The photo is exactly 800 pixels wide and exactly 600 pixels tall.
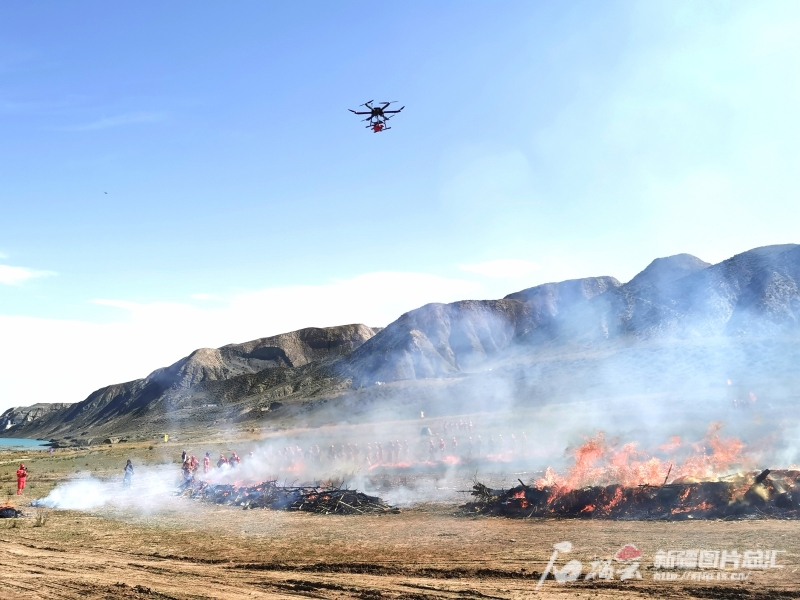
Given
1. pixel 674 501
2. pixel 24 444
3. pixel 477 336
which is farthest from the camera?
pixel 24 444

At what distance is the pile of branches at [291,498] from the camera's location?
23.2 meters

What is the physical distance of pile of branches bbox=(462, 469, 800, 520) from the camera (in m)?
17.3

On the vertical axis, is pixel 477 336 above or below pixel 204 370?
above

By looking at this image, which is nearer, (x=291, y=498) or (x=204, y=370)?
(x=291, y=498)

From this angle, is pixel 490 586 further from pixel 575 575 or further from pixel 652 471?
pixel 652 471

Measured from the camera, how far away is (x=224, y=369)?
159125 mm

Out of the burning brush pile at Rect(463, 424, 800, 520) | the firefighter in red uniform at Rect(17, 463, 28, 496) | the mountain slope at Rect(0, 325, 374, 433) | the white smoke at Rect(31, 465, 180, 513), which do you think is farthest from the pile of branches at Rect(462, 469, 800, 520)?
the mountain slope at Rect(0, 325, 374, 433)

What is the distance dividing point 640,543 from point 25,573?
16.1m

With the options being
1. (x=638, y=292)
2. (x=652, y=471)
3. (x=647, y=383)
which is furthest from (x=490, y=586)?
(x=638, y=292)

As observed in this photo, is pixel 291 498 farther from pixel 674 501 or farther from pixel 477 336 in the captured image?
pixel 477 336

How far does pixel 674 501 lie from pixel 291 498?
16631 millimetres

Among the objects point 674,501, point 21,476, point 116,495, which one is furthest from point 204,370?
point 674,501

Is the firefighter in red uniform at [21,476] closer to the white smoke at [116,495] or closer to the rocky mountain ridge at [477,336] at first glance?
the white smoke at [116,495]

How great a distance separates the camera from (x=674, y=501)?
18.3m
